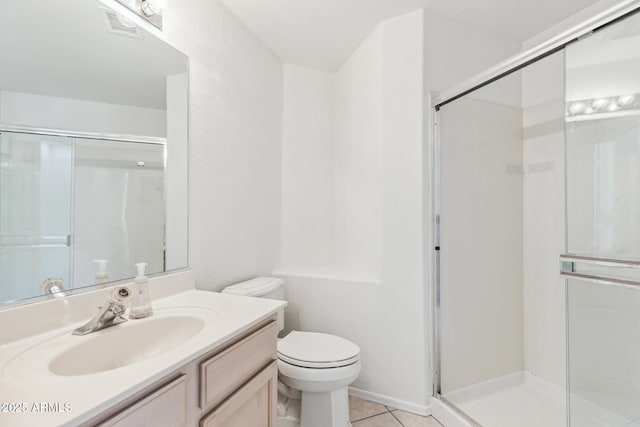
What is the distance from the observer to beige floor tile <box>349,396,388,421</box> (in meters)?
1.77

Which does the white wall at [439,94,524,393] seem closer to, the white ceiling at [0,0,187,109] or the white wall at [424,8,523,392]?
the white wall at [424,8,523,392]

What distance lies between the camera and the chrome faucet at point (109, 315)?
3.04 ft

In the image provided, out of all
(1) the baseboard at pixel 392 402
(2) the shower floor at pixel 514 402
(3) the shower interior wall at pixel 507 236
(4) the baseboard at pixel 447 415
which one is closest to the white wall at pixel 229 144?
(1) the baseboard at pixel 392 402

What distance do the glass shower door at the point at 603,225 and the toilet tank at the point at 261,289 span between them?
4.68ft

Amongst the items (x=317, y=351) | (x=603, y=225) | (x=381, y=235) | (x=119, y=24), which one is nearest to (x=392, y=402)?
(x=317, y=351)

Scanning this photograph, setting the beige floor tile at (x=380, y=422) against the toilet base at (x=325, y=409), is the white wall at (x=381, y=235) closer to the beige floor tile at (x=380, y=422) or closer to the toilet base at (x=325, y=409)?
the beige floor tile at (x=380, y=422)

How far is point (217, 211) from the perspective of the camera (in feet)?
5.65

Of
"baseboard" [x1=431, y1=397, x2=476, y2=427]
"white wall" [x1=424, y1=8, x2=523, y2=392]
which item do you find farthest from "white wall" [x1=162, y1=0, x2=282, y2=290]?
"baseboard" [x1=431, y1=397, x2=476, y2=427]

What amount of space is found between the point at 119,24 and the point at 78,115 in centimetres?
42

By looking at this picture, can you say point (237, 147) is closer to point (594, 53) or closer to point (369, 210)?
point (369, 210)

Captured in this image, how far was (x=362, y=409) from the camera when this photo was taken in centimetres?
182

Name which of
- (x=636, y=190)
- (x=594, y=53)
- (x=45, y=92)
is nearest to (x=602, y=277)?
(x=636, y=190)

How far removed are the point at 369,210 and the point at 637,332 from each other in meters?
1.43

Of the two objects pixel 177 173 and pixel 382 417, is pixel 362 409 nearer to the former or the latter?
pixel 382 417
